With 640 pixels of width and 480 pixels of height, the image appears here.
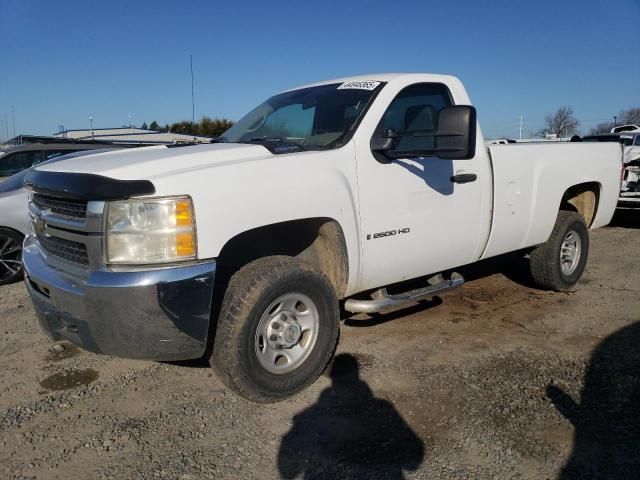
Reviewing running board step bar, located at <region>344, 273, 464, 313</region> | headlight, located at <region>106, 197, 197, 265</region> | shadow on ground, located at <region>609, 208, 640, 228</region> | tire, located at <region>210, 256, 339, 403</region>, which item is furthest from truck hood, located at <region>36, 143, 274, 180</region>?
shadow on ground, located at <region>609, 208, 640, 228</region>

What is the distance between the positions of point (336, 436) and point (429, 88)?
2.78 meters

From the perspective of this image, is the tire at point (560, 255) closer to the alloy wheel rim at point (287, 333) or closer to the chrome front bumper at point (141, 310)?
the alloy wheel rim at point (287, 333)

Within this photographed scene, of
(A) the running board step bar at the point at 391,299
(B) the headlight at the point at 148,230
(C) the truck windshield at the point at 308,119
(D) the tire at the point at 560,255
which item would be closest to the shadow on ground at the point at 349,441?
(A) the running board step bar at the point at 391,299

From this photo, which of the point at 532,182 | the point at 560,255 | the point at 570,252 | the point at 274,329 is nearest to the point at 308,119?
the point at 274,329

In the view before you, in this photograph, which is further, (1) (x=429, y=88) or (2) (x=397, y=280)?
(1) (x=429, y=88)

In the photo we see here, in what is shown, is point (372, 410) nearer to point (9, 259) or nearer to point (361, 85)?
point (361, 85)

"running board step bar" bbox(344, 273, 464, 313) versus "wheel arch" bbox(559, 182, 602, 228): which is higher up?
"wheel arch" bbox(559, 182, 602, 228)

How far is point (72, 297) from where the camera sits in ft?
9.07

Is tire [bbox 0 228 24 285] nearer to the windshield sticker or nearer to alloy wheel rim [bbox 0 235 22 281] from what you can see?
alloy wheel rim [bbox 0 235 22 281]

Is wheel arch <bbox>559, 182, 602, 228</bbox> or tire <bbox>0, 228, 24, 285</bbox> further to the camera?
tire <bbox>0, 228, 24, 285</bbox>

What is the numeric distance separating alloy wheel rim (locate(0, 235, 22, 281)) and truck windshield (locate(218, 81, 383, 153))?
348 cm

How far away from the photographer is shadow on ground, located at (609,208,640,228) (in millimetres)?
10312

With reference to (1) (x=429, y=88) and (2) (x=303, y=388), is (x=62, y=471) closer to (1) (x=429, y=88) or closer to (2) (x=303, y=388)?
(2) (x=303, y=388)

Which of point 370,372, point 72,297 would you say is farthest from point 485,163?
point 72,297
